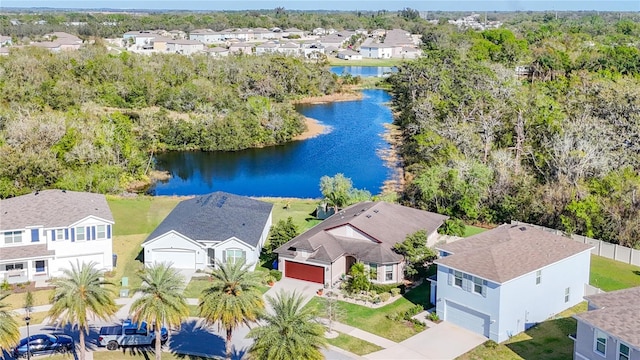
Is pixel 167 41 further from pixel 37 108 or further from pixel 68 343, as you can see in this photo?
pixel 68 343

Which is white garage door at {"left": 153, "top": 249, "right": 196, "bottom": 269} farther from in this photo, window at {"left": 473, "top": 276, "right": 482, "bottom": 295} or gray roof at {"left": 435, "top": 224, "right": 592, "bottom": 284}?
window at {"left": 473, "top": 276, "right": 482, "bottom": 295}

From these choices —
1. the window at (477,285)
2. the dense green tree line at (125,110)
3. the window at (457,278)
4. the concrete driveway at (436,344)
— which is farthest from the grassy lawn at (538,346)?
the dense green tree line at (125,110)

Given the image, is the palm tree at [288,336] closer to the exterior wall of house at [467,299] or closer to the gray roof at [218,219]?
the exterior wall of house at [467,299]

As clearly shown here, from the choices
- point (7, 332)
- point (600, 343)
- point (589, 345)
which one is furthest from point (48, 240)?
point (600, 343)

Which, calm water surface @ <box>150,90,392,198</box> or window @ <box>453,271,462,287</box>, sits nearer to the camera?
window @ <box>453,271,462,287</box>

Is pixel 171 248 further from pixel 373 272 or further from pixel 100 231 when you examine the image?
pixel 373 272

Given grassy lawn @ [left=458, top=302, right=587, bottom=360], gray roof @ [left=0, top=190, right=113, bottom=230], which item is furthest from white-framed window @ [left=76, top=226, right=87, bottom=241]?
grassy lawn @ [left=458, top=302, right=587, bottom=360]

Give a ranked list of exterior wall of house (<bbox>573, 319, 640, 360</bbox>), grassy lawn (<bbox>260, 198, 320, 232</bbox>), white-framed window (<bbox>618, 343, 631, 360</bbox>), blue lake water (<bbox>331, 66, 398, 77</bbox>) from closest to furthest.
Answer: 1. white-framed window (<bbox>618, 343, 631, 360</bbox>)
2. exterior wall of house (<bbox>573, 319, 640, 360</bbox>)
3. grassy lawn (<bbox>260, 198, 320, 232</bbox>)
4. blue lake water (<bbox>331, 66, 398, 77</bbox>)
